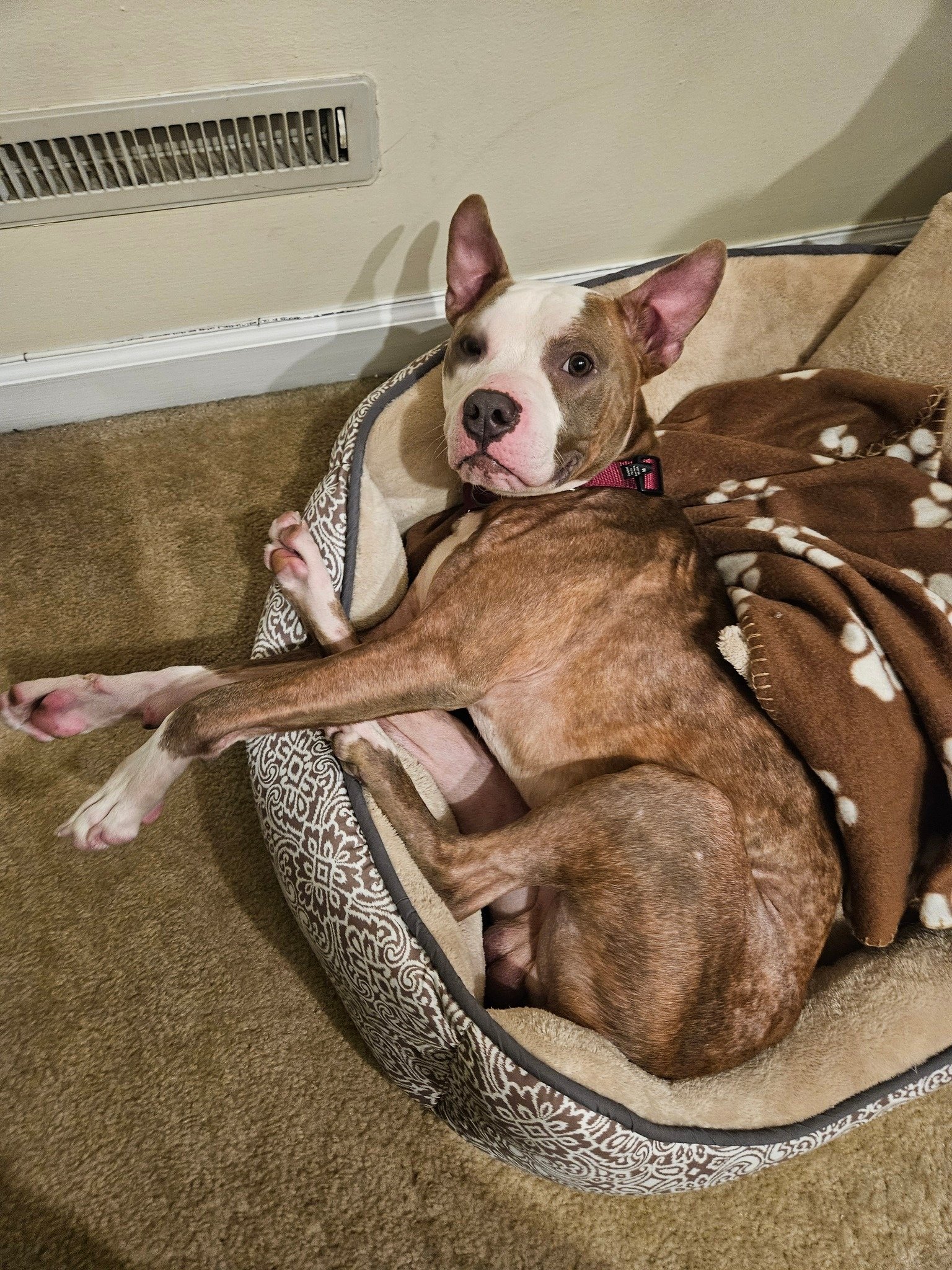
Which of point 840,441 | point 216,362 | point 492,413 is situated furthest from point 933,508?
point 216,362

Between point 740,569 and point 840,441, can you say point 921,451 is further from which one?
point 740,569

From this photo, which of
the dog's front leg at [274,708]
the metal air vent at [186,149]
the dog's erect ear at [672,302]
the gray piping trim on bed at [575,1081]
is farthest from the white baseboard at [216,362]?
the gray piping trim on bed at [575,1081]

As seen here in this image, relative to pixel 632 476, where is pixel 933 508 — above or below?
below

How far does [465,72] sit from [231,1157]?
2611mm

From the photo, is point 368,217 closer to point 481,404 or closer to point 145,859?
point 481,404

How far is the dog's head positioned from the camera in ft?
5.53

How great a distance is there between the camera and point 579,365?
1775 mm

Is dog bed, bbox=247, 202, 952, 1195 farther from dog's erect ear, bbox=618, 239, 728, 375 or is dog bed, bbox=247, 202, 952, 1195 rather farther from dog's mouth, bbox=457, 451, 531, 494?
dog's erect ear, bbox=618, 239, 728, 375

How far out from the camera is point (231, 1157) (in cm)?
189

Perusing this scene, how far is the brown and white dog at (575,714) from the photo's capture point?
63.2 inches

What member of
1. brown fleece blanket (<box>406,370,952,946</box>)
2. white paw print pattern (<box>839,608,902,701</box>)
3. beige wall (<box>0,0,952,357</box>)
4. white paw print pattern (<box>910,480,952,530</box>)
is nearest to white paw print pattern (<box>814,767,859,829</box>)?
brown fleece blanket (<box>406,370,952,946</box>)

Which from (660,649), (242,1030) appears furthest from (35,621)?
(660,649)

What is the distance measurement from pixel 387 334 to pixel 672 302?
3.74 feet

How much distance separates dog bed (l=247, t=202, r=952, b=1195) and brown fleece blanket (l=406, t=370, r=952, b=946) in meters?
0.18
